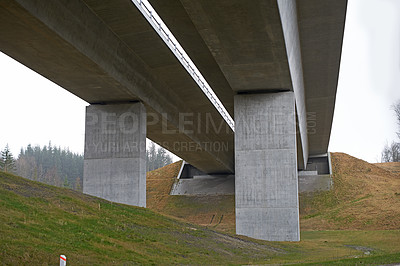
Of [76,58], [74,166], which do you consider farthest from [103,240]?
[74,166]

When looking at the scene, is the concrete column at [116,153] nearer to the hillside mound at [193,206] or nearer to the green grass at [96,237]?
the green grass at [96,237]

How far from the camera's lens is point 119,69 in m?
22.8

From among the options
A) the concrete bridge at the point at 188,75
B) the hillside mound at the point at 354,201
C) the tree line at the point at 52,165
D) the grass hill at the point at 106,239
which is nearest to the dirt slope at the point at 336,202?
the hillside mound at the point at 354,201

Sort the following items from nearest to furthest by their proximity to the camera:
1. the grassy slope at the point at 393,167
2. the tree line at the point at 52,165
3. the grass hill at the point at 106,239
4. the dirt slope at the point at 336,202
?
the grass hill at the point at 106,239 < the dirt slope at the point at 336,202 < the grassy slope at the point at 393,167 < the tree line at the point at 52,165

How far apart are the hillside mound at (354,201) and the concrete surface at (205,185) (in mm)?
9468

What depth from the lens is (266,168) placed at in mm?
26047

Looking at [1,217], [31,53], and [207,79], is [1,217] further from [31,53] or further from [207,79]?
[207,79]

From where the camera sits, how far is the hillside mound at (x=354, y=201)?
129 ft

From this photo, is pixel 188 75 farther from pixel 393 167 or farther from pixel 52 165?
pixel 52 165

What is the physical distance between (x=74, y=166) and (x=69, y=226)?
Result: 328 ft

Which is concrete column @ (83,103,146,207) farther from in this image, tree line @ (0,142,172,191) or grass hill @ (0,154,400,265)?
tree line @ (0,142,172,191)

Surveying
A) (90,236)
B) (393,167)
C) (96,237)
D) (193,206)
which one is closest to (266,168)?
(96,237)

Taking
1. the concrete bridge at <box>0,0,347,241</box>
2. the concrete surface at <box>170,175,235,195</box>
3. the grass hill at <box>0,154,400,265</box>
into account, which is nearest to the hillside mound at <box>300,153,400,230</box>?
the grass hill at <box>0,154,400,265</box>

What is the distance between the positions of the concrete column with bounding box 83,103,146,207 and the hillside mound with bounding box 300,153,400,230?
20.1 m
